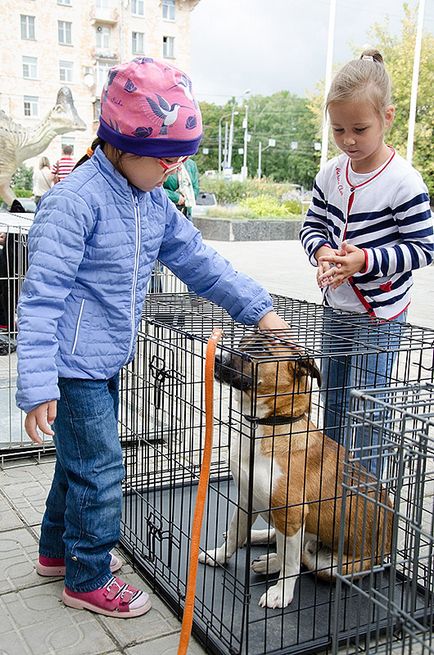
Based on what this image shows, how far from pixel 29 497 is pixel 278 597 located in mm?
1649

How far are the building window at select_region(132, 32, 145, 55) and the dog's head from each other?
4559cm

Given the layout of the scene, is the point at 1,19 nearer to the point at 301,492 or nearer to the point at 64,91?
the point at 64,91

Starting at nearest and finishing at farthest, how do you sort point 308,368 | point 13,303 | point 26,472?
point 308,368 → point 26,472 → point 13,303

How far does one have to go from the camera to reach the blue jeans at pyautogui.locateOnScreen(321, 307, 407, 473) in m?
2.47

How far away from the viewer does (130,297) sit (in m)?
2.50

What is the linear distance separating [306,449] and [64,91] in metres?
7.31

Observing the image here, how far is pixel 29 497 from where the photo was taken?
12.2ft

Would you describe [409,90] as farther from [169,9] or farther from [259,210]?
[169,9]

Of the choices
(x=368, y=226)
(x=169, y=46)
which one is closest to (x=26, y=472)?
(x=368, y=226)

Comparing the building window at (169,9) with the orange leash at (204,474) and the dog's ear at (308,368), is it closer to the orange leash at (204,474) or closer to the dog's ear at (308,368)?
the dog's ear at (308,368)

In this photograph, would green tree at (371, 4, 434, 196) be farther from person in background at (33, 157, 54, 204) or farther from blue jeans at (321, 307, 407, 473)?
blue jeans at (321, 307, 407, 473)

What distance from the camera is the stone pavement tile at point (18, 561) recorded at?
292cm

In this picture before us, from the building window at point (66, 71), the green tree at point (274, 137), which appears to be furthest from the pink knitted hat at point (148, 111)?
the green tree at point (274, 137)

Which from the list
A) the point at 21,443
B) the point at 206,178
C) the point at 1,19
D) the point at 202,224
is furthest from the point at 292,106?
the point at 21,443
